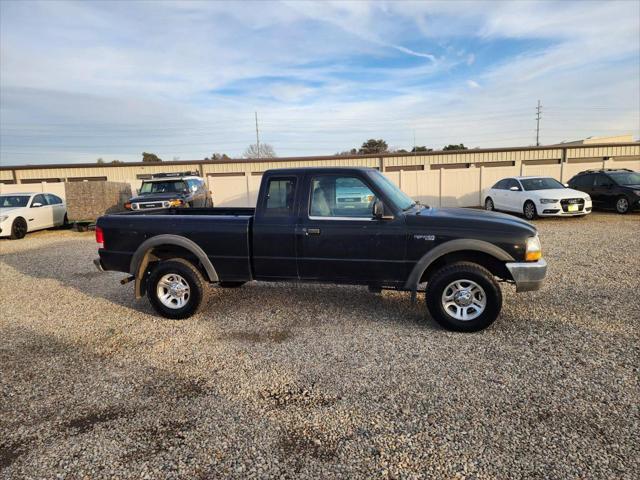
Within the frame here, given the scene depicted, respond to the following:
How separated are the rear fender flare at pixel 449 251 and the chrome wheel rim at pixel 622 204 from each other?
508 inches

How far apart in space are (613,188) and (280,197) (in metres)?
14.4

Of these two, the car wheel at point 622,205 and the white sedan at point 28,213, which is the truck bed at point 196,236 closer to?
the white sedan at point 28,213

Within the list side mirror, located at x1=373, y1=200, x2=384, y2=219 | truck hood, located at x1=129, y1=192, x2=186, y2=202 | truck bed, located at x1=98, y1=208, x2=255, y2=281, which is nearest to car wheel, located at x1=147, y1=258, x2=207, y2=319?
truck bed, located at x1=98, y1=208, x2=255, y2=281

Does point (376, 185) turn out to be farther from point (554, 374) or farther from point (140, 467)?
point (140, 467)

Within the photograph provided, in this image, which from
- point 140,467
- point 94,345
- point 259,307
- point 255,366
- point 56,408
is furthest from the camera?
point 259,307

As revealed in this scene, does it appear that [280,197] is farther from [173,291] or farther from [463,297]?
Result: [463,297]

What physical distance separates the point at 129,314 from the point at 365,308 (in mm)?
3312

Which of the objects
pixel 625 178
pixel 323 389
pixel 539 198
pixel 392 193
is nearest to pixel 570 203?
pixel 539 198

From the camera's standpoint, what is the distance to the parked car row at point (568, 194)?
12.9 metres

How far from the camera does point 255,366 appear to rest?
3.82 m

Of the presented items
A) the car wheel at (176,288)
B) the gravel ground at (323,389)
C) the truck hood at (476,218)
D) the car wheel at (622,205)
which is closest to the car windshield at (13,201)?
the gravel ground at (323,389)

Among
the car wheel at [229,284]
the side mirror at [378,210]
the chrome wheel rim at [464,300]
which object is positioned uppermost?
the side mirror at [378,210]

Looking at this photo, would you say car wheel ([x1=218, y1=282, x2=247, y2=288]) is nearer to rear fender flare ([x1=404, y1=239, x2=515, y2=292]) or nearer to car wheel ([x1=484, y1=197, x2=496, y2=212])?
rear fender flare ([x1=404, y1=239, x2=515, y2=292])

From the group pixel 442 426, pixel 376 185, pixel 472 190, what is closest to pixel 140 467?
pixel 442 426
